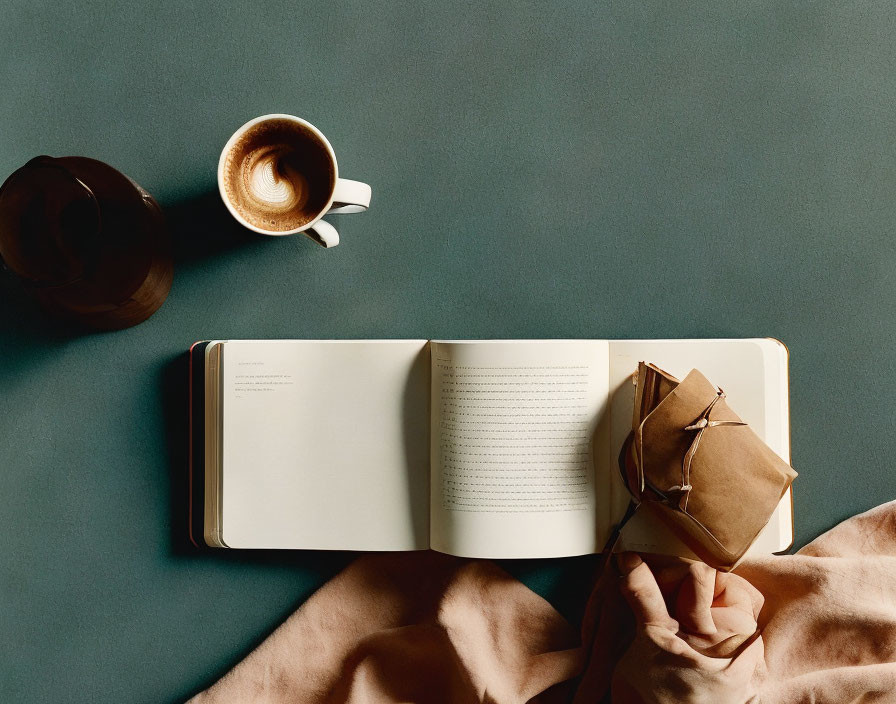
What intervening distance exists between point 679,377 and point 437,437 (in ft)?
0.88

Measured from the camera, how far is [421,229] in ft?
2.38

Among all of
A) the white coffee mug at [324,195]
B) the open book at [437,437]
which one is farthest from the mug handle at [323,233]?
the open book at [437,437]

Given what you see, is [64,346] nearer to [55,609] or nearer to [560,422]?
[55,609]

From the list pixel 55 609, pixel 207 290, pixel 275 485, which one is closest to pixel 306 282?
pixel 207 290

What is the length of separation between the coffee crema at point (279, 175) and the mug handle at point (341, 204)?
0.01 m

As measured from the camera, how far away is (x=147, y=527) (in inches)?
29.1

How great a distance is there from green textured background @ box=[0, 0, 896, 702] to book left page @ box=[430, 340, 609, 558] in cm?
8

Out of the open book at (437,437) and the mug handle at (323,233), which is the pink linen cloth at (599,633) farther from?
the mug handle at (323,233)

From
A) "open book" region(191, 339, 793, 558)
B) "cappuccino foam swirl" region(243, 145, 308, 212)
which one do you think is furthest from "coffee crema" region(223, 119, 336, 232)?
"open book" region(191, 339, 793, 558)

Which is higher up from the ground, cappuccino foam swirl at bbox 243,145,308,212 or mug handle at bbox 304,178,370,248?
cappuccino foam swirl at bbox 243,145,308,212

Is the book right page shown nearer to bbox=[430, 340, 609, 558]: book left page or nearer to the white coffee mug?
bbox=[430, 340, 609, 558]: book left page

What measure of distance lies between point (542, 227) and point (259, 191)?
0.31m

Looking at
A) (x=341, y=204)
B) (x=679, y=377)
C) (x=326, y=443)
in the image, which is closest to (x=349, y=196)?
(x=341, y=204)

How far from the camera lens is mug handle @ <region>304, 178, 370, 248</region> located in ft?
2.08
